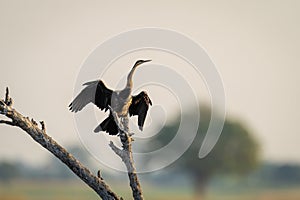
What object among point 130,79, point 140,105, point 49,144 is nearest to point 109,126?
point 130,79

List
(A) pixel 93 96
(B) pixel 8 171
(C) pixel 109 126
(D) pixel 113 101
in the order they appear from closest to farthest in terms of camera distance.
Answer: (C) pixel 109 126
(D) pixel 113 101
(A) pixel 93 96
(B) pixel 8 171

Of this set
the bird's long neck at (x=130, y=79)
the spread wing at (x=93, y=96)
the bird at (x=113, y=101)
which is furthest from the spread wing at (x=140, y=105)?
the bird's long neck at (x=130, y=79)

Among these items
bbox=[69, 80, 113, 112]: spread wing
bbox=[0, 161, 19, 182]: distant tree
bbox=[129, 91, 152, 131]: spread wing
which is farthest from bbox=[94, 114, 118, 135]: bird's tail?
bbox=[0, 161, 19, 182]: distant tree

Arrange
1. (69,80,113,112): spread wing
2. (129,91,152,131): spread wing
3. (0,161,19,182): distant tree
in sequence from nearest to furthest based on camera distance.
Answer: (69,80,113,112): spread wing → (129,91,152,131): spread wing → (0,161,19,182): distant tree

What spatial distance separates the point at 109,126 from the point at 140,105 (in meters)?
0.77

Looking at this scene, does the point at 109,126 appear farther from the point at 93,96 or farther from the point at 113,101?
the point at 93,96

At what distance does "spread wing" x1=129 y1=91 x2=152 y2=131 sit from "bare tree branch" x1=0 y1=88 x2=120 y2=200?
170 cm

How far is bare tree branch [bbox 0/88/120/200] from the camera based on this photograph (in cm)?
813

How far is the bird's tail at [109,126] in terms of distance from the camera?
937 cm

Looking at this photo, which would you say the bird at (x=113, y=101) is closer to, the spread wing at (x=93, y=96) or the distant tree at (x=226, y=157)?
the spread wing at (x=93, y=96)

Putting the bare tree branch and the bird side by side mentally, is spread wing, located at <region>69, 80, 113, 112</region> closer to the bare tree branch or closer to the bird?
the bird

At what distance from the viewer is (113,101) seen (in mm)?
9727

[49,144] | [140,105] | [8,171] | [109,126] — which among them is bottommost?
[49,144]

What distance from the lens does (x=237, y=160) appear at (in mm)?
66375
